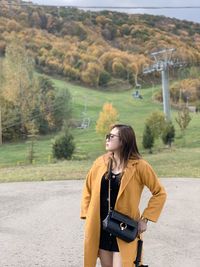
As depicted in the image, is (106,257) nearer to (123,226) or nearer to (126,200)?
(123,226)

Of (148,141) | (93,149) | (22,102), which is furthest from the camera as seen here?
(22,102)

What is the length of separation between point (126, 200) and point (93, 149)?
3102 centimetres

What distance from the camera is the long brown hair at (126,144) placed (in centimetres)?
285

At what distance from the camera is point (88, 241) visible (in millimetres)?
2850

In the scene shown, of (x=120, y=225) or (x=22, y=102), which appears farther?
(x=22, y=102)

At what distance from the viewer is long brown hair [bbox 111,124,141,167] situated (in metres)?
2.85

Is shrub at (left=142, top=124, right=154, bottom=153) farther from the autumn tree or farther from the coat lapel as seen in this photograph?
the coat lapel

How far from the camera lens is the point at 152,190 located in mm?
2906

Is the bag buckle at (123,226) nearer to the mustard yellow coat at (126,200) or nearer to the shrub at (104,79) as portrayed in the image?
the mustard yellow coat at (126,200)

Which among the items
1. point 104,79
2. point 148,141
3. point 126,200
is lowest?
point 148,141

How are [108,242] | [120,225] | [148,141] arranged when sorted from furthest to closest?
1. [148,141]
2. [108,242]
3. [120,225]

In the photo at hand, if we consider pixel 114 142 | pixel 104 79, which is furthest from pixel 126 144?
pixel 104 79

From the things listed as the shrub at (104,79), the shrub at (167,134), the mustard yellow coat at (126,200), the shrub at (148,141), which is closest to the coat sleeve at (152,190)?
the mustard yellow coat at (126,200)

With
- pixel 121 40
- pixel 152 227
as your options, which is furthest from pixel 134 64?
pixel 152 227
